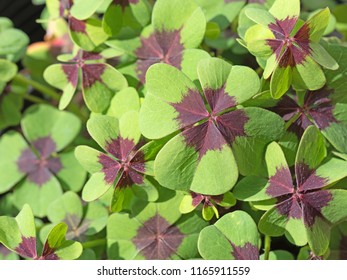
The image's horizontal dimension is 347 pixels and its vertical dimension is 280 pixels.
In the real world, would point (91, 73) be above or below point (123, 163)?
above

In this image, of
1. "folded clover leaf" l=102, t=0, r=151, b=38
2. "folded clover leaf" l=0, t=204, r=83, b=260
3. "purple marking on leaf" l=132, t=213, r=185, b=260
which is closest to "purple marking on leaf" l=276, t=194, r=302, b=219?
"purple marking on leaf" l=132, t=213, r=185, b=260

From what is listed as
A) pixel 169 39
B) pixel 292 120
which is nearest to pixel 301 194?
pixel 292 120

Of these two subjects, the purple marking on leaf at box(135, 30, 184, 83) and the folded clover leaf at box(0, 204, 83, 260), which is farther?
the purple marking on leaf at box(135, 30, 184, 83)

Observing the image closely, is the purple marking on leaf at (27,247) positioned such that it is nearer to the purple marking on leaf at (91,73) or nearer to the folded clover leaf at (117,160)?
the folded clover leaf at (117,160)

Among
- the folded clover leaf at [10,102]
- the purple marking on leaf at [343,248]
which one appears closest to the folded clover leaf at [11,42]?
the folded clover leaf at [10,102]

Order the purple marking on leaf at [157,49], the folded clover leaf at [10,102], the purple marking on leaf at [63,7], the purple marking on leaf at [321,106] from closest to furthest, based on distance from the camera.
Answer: the purple marking on leaf at [321,106], the purple marking on leaf at [157,49], the purple marking on leaf at [63,7], the folded clover leaf at [10,102]

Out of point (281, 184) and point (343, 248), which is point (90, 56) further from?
point (343, 248)

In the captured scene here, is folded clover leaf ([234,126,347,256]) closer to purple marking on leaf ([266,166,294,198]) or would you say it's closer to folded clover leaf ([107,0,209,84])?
purple marking on leaf ([266,166,294,198])
